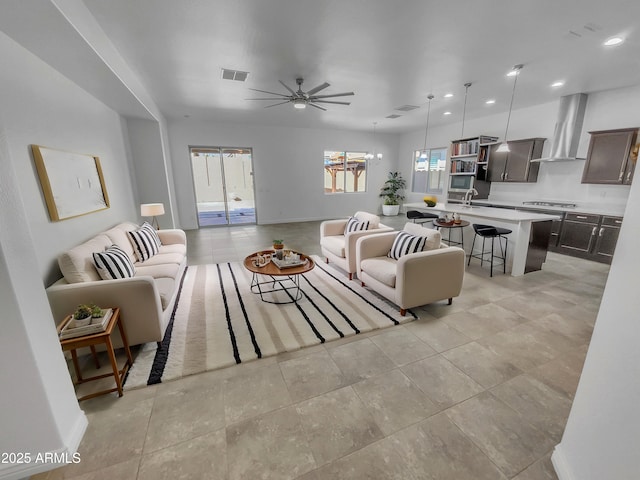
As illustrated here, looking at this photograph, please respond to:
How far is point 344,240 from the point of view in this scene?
3863mm

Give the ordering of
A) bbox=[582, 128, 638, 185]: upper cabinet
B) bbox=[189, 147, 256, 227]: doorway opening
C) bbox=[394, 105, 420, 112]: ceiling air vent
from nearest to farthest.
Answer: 1. bbox=[582, 128, 638, 185]: upper cabinet
2. bbox=[394, 105, 420, 112]: ceiling air vent
3. bbox=[189, 147, 256, 227]: doorway opening

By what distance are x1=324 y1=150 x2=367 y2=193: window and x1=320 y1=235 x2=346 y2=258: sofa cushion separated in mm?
4566

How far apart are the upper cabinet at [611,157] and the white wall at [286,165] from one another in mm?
5427

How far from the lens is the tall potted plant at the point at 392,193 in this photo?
9078mm

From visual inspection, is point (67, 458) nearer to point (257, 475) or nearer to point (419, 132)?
point (257, 475)

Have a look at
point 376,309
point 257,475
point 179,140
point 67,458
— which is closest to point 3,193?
point 67,458

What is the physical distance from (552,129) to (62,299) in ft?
24.9

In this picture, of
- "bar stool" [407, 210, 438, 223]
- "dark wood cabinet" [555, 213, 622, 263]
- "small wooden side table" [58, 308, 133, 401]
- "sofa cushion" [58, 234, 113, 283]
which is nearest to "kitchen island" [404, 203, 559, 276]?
"bar stool" [407, 210, 438, 223]

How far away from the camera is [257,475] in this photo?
1.30m

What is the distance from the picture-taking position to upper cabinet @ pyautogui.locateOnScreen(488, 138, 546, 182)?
17.2 ft

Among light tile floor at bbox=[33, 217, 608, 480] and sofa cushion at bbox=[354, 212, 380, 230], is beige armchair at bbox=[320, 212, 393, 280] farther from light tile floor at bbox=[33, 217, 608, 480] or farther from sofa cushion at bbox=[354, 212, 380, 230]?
light tile floor at bbox=[33, 217, 608, 480]

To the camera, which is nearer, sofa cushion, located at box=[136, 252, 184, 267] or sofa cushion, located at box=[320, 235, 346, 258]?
sofa cushion, located at box=[136, 252, 184, 267]

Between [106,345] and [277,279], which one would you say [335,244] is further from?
[106,345]

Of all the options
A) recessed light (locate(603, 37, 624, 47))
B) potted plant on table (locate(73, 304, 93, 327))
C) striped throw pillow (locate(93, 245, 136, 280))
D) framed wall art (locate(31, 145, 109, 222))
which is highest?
recessed light (locate(603, 37, 624, 47))
